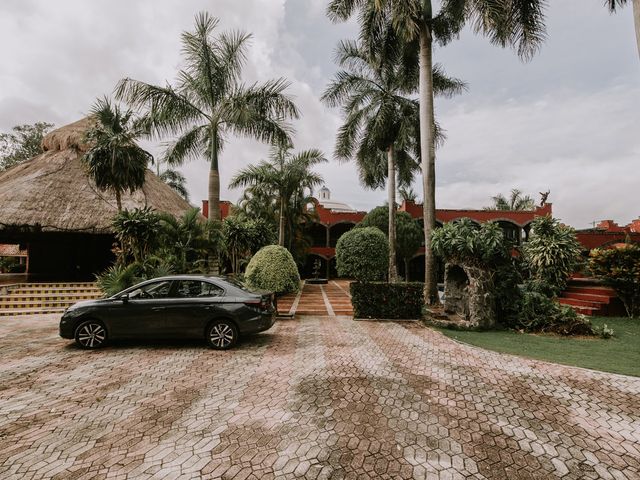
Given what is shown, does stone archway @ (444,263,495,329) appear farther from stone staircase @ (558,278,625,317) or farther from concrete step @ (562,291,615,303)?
concrete step @ (562,291,615,303)

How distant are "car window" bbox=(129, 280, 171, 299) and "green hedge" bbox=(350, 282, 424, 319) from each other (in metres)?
5.25

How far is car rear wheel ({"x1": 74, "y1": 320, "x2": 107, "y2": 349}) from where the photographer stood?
20.3 ft

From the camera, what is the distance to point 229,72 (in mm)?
12750

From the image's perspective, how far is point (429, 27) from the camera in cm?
1152

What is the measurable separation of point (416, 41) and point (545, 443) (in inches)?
581

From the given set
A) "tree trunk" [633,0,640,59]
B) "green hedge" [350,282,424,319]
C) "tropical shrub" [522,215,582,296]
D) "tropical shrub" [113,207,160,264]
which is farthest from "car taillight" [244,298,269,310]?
"tree trunk" [633,0,640,59]

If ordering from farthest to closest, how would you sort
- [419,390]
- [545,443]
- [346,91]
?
[346,91] → [419,390] → [545,443]

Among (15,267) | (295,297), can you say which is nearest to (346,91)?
(295,297)

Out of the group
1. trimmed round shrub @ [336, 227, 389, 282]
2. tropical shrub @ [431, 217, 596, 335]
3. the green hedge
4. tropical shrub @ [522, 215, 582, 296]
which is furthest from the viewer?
trimmed round shrub @ [336, 227, 389, 282]

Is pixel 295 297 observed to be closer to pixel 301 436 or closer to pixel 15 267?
pixel 301 436

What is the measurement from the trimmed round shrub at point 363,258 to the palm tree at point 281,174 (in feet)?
19.6

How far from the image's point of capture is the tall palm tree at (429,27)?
10250 mm

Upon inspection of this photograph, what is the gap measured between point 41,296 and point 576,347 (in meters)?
17.6

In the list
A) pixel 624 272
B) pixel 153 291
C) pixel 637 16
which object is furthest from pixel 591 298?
pixel 153 291
